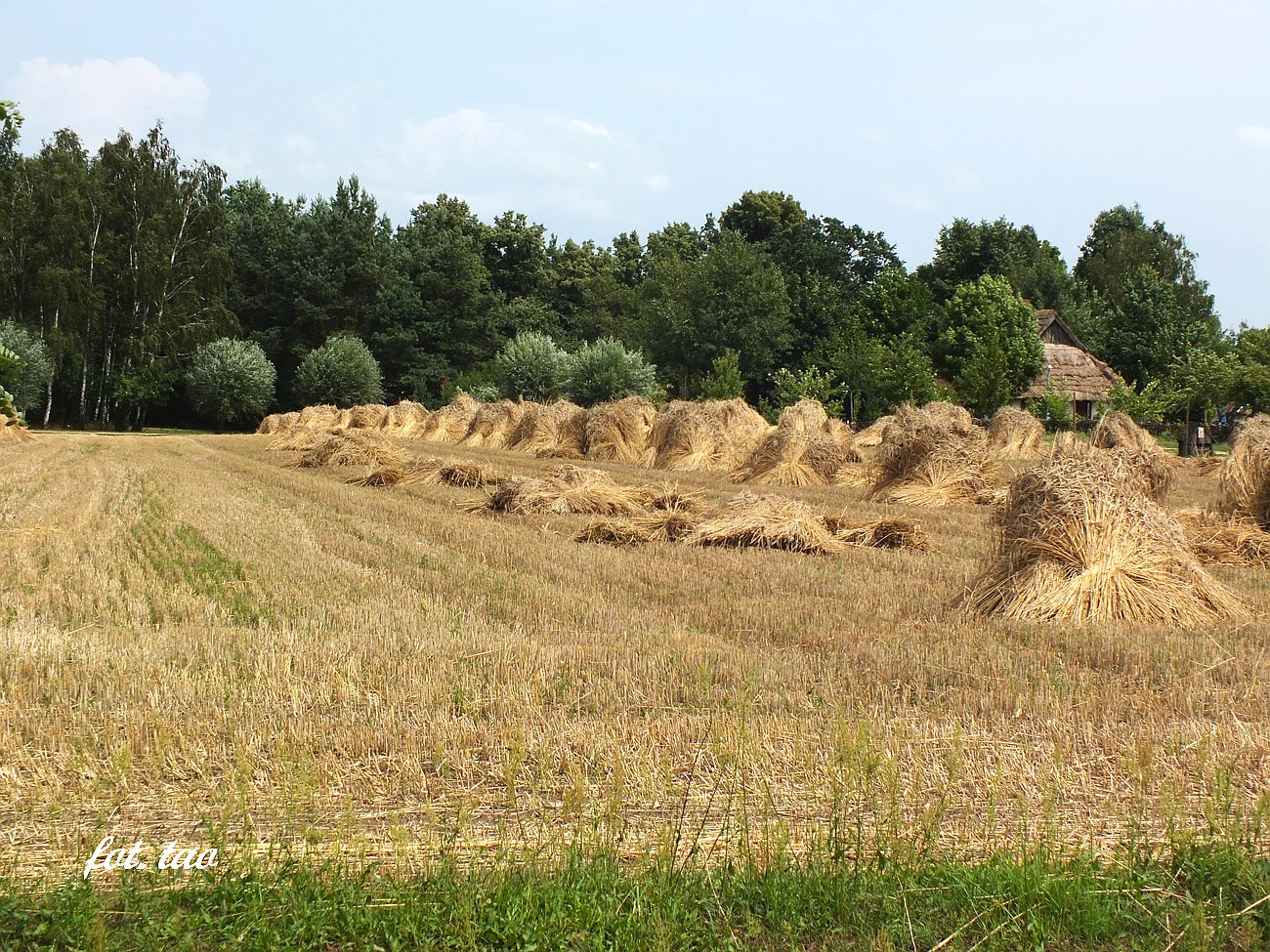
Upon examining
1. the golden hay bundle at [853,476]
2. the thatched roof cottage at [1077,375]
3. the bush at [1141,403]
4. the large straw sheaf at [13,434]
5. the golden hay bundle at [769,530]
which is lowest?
the large straw sheaf at [13,434]

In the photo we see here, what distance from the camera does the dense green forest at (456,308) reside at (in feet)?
151

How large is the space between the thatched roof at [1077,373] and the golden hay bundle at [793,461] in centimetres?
3402

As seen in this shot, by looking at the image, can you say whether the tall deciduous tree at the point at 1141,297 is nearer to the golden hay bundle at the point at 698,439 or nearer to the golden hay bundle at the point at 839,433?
the golden hay bundle at the point at 839,433

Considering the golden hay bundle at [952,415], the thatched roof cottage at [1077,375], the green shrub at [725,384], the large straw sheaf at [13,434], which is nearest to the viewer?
the golden hay bundle at [952,415]

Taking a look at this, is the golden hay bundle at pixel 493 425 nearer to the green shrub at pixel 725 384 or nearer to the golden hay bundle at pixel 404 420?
the golden hay bundle at pixel 404 420

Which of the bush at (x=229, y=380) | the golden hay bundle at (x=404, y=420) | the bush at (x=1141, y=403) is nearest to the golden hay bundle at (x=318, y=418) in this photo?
the golden hay bundle at (x=404, y=420)

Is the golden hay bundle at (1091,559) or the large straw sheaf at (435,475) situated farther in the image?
the large straw sheaf at (435,475)

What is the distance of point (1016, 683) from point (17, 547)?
1065 cm

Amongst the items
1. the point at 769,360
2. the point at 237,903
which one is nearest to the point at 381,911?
the point at 237,903

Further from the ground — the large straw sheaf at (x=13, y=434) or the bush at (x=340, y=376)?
the bush at (x=340, y=376)

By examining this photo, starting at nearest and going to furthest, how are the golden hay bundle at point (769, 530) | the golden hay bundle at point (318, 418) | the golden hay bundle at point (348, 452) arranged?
the golden hay bundle at point (769, 530)
the golden hay bundle at point (348, 452)
the golden hay bundle at point (318, 418)

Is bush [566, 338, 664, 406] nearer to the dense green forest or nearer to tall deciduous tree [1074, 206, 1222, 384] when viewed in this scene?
the dense green forest

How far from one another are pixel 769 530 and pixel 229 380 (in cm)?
4613

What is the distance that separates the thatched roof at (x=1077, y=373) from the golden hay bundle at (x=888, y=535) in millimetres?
42787
